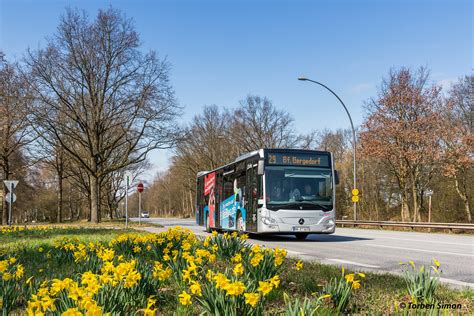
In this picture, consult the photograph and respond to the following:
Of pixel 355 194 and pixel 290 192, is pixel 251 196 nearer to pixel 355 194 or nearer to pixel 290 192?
pixel 290 192

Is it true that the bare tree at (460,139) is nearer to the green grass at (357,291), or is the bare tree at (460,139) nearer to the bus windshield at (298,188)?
the bus windshield at (298,188)

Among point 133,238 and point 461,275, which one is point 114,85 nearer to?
point 133,238

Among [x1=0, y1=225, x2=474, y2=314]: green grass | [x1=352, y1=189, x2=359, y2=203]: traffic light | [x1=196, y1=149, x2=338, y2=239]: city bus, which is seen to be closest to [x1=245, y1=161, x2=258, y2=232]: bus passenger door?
[x1=196, y1=149, x2=338, y2=239]: city bus

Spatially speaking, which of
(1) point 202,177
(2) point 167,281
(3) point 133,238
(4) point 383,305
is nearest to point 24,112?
(1) point 202,177

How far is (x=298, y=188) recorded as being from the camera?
1455 cm

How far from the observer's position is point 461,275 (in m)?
7.24

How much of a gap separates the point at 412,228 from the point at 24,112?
2291cm

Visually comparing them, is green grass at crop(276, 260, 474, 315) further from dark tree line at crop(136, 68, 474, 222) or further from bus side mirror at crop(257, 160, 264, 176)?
dark tree line at crop(136, 68, 474, 222)

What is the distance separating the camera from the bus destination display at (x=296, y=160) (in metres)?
14.8

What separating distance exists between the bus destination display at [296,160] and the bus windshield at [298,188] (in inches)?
6.3

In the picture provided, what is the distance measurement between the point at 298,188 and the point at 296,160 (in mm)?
933

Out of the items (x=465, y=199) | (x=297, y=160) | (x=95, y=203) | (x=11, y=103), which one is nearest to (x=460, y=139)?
(x=465, y=199)

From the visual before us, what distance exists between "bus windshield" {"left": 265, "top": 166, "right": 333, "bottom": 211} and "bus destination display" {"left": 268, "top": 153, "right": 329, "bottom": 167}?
161mm

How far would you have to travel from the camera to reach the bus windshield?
14.4 metres
